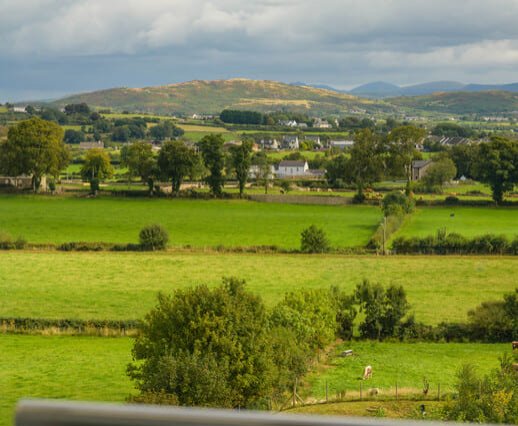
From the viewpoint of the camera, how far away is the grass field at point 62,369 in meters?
30.9

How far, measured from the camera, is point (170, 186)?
106m

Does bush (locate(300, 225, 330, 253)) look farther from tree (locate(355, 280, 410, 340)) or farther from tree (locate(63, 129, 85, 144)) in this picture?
tree (locate(63, 129, 85, 144))

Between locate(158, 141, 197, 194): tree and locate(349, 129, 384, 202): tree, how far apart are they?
18084mm

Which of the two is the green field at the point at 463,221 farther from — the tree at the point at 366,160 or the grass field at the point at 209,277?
the grass field at the point at 209,277

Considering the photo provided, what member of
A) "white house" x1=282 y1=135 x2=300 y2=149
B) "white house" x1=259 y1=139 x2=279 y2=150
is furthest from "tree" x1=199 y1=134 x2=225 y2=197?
"white house" x1=282 y1=135 x2=300 y2=149

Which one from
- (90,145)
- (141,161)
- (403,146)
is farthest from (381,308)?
(90,145)

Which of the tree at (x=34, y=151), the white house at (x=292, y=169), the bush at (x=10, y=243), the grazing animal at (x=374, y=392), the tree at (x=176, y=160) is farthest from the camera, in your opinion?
the white house at (x=292, y=169)

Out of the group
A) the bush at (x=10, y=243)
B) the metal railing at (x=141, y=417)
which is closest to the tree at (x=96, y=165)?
the bush at (x=10, y=243)

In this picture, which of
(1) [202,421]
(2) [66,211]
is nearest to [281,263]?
(2) [66,211]

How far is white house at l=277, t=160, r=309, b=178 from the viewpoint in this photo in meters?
128

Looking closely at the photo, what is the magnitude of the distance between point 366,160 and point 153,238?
A: 1531 inches

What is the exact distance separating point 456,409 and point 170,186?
87.1 metres

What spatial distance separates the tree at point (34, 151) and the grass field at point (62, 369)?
59.9 metres

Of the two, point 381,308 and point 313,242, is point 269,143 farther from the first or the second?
point 381,308
